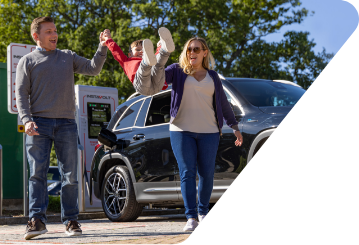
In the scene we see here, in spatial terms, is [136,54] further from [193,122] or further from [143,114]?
[143,114]

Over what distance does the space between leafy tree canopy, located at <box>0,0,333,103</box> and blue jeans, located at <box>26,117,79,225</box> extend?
17.7 metres

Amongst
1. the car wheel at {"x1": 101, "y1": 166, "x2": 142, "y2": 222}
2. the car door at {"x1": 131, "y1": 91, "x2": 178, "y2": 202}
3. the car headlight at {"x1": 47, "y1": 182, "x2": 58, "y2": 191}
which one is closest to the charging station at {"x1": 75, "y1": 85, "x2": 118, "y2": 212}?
the car wheel at {"x1": 101, "y1": 166, "x2": 142, "y2": 222}

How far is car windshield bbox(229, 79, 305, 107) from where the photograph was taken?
19.6 ft

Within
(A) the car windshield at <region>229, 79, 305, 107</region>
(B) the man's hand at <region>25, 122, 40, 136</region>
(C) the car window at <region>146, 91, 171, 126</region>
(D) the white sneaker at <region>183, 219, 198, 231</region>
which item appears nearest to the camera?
(D) the white sneaker at <region>183, 219, 198, 231</region>

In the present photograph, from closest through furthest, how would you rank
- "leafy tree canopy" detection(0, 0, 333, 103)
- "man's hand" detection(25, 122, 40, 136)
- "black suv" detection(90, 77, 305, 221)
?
"man's hand" detection(25, 122, 40, 136) → "black suv" detection(90, 77, 305, 221) → "leafy tree canopy" detection(0, 0, 333, 103)

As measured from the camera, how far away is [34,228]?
4.70 meters

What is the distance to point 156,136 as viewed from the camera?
264 inches

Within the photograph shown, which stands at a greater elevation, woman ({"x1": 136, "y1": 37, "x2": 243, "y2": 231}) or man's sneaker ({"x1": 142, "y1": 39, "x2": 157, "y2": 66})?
man's sneaker ({"x1": 142, "y1": 39, "x2": 157, "y2": 66})

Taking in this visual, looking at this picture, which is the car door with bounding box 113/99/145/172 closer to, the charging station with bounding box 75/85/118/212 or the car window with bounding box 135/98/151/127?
the car window with bounding box 135/98/151/127

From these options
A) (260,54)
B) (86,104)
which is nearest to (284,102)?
(86,104)

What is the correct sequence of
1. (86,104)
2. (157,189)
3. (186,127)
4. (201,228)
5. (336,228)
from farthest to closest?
(86,104) → (157,189) → (186,127) → (201,228) → (336,228)

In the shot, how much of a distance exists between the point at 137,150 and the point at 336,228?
3.61m

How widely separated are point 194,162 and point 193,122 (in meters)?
0.36

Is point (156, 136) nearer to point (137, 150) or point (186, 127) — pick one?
point (137, 150)
